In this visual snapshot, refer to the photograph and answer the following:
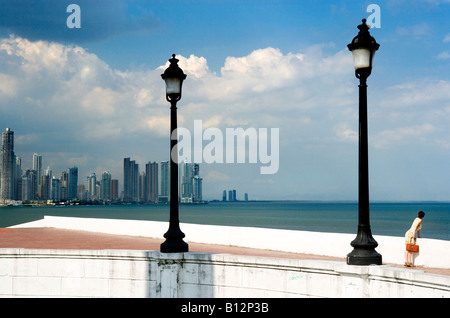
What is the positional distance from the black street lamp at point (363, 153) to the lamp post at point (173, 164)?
372 cm

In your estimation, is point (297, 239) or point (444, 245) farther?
point (297, 239)

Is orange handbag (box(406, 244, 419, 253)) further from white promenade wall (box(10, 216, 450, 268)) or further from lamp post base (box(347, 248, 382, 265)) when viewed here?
lamp post base (box(347, 248, 382, 265))

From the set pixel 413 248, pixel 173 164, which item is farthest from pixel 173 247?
pixel 413 248

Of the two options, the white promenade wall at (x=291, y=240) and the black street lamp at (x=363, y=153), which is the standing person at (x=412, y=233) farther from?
the black street lamp at (x=363, y=153)

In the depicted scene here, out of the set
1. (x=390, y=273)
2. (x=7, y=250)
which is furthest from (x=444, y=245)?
(x=7, y=250)

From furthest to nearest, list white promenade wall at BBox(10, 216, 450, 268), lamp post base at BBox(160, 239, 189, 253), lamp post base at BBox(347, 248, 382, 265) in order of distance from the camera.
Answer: white promenade wall at BBox(10, 216, 450, 268) < lamp post base at BBox(160, 239, 189, 253) < lamp post base at BBox(347, 248, 382, 265)

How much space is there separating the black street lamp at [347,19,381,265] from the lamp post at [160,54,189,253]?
3724 mm

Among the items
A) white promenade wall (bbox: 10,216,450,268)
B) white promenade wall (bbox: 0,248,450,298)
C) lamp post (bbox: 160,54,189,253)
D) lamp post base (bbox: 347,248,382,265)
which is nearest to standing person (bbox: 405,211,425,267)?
white promenade wall (bbox: 10,216,450,268)

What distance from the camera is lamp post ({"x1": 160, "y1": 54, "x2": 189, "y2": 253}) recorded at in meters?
10.4

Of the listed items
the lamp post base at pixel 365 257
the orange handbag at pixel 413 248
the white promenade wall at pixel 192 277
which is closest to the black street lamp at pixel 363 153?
the lamp post base at pixel 365 257
